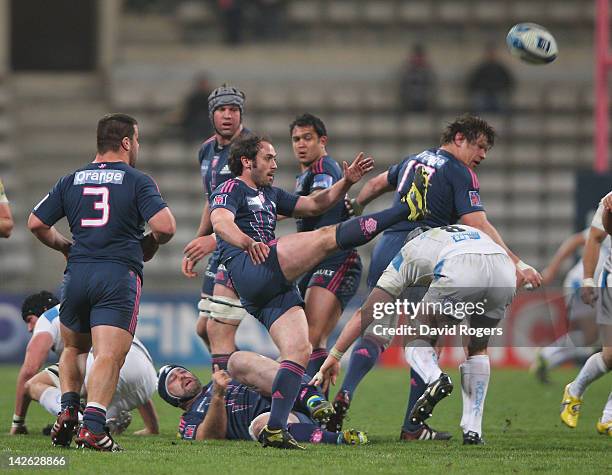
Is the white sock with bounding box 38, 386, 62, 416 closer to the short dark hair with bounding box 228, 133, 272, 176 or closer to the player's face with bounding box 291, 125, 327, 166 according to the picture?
the short dark hair with bounding box 228, 133, 272, 176

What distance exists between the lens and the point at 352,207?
29.9 ft

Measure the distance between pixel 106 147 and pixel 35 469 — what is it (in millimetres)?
2073

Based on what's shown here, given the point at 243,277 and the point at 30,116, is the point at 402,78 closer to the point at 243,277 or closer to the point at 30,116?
the point at 30,116

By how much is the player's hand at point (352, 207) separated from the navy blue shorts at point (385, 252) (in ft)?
1.23

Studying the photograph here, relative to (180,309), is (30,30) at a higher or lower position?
higher

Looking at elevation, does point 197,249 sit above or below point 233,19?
below

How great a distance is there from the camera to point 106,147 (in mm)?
7398

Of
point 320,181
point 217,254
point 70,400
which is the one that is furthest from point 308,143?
point 70,400

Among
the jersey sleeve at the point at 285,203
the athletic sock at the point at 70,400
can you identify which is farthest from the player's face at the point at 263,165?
the athletic sock at the point at 70,400

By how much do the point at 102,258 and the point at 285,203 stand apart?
1.53 metres

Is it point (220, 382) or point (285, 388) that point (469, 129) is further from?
point (220, 382)

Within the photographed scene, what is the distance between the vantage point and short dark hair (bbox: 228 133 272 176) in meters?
7.84

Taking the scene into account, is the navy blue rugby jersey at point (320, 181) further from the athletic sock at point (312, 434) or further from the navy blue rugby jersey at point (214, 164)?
the athletic sock at point (312, 434)

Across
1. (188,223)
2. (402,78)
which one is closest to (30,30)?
(188,223)
